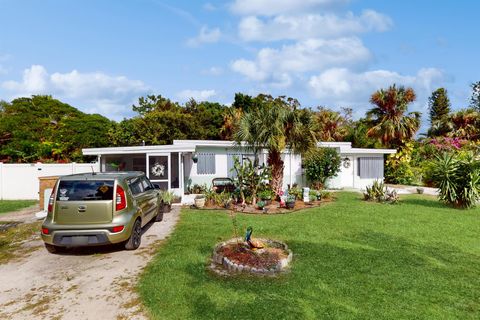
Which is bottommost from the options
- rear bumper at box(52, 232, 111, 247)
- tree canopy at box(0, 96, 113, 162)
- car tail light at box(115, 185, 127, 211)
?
rear bumper at box(52, 232, 111, 247)

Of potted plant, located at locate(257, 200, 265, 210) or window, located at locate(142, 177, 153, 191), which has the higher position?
window, located at locate(142, 177, 153, 191)

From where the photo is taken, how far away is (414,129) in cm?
2217

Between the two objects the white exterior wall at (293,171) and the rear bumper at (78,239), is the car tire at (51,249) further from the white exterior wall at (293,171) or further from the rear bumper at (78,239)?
the white exterior wall at (293,171)

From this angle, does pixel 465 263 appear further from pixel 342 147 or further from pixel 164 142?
pixel 164 142

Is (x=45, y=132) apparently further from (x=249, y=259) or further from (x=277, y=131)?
(x=249, y=259)

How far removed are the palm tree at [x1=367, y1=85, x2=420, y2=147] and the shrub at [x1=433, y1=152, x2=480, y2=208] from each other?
31.8 feet

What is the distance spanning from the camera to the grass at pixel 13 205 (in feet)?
40.3

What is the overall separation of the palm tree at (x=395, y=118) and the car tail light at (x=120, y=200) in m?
21.0

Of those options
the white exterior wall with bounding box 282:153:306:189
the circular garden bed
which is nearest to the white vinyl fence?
the white exterior wall with bounding box 282:153:306:189

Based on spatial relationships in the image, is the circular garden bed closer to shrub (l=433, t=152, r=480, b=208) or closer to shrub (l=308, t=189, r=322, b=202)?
shrub (l=308, t=189, r=322, b=202)

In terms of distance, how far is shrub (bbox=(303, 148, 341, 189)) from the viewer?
17.4 meters

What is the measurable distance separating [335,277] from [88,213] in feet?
16.2

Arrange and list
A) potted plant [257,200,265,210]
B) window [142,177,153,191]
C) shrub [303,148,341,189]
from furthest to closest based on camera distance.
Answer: shrub [303,148,341,189]
potted plant [257,200,265,210]
window [142,177,153,191]

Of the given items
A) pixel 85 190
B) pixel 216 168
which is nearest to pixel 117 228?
pixel 85 190
